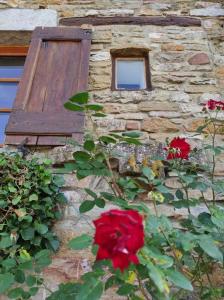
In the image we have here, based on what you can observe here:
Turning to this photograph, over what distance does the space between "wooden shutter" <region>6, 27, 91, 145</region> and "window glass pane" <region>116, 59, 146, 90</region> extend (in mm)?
316

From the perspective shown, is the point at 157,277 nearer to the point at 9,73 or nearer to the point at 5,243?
the point at 5,243

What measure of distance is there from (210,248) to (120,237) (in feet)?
1.56

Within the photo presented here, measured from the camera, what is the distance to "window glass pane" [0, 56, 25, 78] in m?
3.55

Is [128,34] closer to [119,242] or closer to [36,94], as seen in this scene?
[36,94]

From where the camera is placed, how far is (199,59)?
126 inches

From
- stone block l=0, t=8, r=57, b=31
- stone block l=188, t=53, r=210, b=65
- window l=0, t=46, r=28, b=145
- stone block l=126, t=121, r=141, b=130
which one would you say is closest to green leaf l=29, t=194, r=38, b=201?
stone block l=126, t=121, r=141, b=130

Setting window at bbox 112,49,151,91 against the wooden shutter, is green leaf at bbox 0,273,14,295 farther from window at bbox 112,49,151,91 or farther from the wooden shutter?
window at bbox 112,49,151,91

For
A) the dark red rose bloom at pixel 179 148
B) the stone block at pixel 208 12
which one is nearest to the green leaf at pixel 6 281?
the dark red rose bloom at pixel 179 148

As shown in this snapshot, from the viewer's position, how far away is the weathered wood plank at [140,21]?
3.49 metres

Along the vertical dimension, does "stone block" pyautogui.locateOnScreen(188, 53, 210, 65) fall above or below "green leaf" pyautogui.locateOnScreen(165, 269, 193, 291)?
above

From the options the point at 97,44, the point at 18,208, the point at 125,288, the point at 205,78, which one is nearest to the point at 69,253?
the point at 18,208

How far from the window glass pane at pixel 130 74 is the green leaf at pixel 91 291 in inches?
86.8

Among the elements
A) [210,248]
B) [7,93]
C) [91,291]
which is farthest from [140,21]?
[91,291]

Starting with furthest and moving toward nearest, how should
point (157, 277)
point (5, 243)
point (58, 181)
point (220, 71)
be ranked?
point (220, 71), point (58, 181), point (5, 243), point (157, 277)
